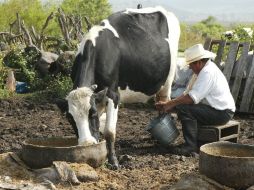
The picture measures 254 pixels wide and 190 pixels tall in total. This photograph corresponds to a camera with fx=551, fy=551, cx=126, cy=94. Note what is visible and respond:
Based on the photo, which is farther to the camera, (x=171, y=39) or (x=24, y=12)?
(x=24, y=12)

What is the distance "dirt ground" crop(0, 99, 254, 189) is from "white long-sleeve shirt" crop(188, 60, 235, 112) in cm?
83

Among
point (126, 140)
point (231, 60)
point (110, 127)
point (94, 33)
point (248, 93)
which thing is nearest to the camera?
point (110, 127)

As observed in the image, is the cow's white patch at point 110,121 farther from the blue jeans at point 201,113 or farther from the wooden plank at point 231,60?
the wooden plank at point 231,60

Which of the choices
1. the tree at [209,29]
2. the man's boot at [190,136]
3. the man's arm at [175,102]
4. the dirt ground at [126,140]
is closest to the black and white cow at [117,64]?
the dirt ground at [126,140]

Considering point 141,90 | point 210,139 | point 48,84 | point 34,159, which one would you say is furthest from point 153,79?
point 48,84

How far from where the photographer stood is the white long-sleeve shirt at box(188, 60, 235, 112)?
7.17 m

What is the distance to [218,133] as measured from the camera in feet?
23.9

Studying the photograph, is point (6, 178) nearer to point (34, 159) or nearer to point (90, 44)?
point (34, 159)

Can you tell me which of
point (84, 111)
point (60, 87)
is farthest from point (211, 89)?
point (60, 87)

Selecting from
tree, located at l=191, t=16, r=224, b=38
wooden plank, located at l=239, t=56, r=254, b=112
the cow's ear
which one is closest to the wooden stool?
the cow's ear

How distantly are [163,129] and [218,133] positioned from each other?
2.46ft

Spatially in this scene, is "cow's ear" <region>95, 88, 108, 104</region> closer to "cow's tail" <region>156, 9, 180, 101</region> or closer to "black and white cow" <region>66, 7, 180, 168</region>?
"black and white cow" <region>66, 7, 180, 168</region>

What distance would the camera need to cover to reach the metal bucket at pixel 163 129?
295 inches

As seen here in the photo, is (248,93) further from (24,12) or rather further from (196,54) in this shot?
(24,12)
